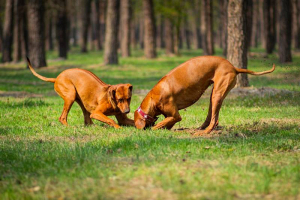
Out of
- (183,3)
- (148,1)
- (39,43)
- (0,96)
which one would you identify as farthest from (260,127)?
(183,3)

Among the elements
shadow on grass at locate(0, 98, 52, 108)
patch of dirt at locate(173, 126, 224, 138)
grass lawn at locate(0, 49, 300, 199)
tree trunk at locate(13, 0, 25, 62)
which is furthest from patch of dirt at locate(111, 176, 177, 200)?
tree trunk at locate(13, 0, 25, 62)

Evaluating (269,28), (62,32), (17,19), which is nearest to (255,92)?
(269,28)

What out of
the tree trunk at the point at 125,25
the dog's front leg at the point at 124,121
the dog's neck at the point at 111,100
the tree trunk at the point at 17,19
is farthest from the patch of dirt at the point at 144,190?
the tree trunk at the point at 125,25

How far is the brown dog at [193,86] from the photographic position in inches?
298

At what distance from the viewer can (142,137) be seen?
279 inches

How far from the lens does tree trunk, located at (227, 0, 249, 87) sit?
1391 cm

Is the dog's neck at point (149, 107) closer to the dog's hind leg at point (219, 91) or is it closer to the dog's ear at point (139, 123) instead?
the dog's ear at point (139, 123)

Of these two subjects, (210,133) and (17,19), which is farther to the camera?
(17,19)

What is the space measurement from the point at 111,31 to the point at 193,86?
17983mm

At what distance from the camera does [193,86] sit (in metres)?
7.70

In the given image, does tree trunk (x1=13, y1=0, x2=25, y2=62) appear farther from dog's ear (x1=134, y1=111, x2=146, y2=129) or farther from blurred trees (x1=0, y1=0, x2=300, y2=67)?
dog's ear (x1=134, y1=111, x2=146, y2=129)

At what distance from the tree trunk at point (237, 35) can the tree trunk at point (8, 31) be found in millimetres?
18892

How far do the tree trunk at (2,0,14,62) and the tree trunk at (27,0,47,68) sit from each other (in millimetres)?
6021

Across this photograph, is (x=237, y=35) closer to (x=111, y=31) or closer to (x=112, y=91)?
(x=112, y=91)
